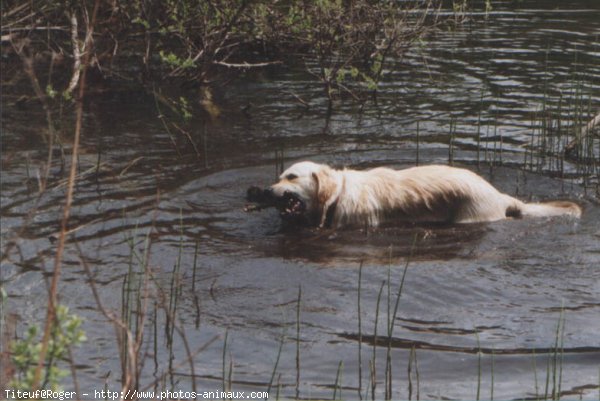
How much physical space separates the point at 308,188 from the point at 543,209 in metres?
1.94

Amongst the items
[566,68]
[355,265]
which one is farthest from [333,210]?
[566,68]

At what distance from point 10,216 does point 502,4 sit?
1283 centimetres

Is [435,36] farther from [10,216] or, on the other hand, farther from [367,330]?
[367,330]

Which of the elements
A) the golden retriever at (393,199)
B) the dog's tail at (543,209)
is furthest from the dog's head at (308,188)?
the dog's tail at (543,209)

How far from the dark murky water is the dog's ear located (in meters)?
0.32

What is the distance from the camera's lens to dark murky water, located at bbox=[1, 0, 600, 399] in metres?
6.02

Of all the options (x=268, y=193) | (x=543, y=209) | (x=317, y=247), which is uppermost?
(x=268, y=193)

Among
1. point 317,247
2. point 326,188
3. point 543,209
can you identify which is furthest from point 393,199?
point 543,209

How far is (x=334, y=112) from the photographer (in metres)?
12.6

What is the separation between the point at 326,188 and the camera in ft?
28.1

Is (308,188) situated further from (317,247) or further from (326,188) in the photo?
(317,247)

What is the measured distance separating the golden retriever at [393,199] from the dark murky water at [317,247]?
→ 14 centimetres

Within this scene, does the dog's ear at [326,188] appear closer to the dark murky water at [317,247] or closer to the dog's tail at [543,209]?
the dark murky water at [317,247]

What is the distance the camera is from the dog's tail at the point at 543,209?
861 centimetres
